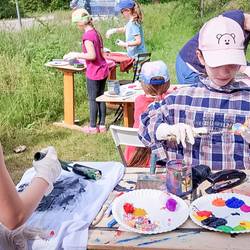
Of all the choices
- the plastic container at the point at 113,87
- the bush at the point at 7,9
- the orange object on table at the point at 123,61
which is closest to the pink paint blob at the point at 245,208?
the plastic container at the point at 113,87

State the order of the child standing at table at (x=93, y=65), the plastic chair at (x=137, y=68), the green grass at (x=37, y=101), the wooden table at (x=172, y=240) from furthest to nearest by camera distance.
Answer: the plastic chair at (x=137, y=68) < the child standing at table at (x=93, y=65) < the green grass at (x=37, y=101) < the wooden table at (x=172, y=240)

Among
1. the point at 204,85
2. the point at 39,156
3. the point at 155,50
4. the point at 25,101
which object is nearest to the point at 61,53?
the point at 25,101

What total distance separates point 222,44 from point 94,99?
→ 139 inches

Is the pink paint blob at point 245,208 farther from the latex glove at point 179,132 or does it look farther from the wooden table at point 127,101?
the wooden table at point 127,101

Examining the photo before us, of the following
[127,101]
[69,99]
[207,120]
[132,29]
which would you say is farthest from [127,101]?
[207,120]

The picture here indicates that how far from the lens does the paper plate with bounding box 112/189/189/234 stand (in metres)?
1.86

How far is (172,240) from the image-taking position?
1.78 m

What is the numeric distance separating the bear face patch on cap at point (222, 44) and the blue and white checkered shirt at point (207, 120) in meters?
0.13

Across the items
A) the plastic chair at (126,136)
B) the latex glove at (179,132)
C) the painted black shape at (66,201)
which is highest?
the latex glove at (179,132)

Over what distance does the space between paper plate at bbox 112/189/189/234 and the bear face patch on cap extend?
701mm

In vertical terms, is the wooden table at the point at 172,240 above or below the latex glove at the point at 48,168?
below

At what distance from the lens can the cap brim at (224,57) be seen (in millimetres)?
2381

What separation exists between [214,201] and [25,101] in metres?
4.51

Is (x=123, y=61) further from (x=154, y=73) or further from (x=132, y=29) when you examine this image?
(x=154, y=73)
